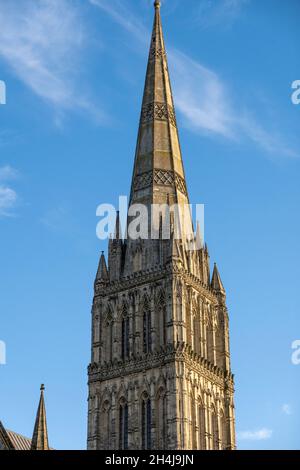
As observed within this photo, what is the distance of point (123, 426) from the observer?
232 feet

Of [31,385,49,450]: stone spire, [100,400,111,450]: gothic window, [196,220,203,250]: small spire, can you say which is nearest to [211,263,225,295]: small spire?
[196,220,203,250]: small spire

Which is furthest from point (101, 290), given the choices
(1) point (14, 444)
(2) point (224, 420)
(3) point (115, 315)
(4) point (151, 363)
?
(1) point (14, 444)

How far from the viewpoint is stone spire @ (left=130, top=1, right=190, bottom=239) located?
7850 centimetres

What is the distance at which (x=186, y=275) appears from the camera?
7444cm

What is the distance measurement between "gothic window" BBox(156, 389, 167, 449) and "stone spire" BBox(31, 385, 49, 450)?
11.9 meters

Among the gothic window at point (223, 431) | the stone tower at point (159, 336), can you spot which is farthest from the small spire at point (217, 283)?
the gothic window at point (223, 431)

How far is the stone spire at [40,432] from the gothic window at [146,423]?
12.1m

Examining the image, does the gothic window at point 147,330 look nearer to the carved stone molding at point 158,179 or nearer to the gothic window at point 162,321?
the gothic window at point 162,321

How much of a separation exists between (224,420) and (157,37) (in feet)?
105

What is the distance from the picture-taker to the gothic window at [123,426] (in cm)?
6989

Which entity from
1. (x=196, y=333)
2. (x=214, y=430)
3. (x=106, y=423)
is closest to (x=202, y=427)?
(x=214, y=430)

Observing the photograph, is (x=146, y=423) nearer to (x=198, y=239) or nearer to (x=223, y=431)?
(x=223, y=431)

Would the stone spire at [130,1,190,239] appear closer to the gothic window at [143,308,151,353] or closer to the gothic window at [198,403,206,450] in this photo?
the gothic window at [143,308,151,353]
